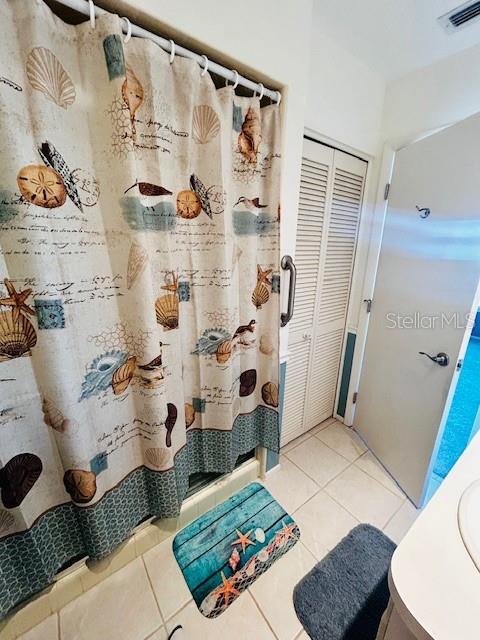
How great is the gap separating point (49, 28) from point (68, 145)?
25cm

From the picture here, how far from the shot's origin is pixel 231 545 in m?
1.24

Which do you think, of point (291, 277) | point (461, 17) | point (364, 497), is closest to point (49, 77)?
point (291, 277)

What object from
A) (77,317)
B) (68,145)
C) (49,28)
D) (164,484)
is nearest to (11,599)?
(164,484)

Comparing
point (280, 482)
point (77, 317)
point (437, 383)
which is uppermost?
point (77, 317)

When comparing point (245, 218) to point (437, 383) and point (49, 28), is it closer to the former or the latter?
point (49, 28)

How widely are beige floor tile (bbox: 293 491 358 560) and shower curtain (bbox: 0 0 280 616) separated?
0.69 meters

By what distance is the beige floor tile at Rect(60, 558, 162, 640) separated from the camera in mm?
963

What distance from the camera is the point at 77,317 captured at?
2.59 ft

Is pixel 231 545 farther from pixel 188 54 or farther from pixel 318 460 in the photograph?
pixel 188 54

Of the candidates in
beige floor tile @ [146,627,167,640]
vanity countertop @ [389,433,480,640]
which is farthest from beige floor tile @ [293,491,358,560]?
vanity countertop @ [389,433,480,640]

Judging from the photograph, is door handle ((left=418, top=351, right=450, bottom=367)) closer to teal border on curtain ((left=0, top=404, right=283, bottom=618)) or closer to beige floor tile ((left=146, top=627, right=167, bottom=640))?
teal border on curtain ((left=0, top=404, right=283, bottom=618))

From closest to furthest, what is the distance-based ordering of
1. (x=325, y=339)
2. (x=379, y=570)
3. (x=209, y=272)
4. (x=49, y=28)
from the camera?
(x=49, y=28), (x=209, y=272), (x=379, y=570), (x=325, y=339)

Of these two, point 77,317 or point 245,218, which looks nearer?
point 77,317

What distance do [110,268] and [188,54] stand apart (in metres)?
0.72
